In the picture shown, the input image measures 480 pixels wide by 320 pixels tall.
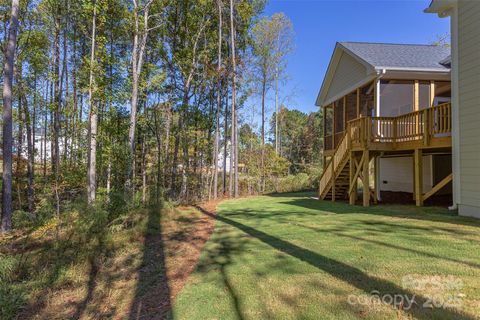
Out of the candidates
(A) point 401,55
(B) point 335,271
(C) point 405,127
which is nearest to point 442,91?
(A) point 401,55

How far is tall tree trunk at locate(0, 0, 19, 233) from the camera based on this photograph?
7973mm

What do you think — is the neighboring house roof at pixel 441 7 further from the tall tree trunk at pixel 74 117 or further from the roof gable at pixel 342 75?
the tall tree trunk at pixel 74 117

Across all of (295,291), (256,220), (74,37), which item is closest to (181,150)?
(74,37)

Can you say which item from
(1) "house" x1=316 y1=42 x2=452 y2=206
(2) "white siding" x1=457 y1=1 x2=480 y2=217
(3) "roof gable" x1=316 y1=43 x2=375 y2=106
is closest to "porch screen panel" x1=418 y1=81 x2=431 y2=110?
(1) "house" x1=316 y1=42 x2=452 y2=206

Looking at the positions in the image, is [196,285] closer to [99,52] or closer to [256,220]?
[256,220]

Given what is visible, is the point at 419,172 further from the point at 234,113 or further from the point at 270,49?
the point at 270,49

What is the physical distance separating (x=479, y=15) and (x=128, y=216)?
8.86 m

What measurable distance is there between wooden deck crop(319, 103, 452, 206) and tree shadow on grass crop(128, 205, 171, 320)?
20.0ft

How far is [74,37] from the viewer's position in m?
13.6

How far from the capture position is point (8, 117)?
7.99 metres

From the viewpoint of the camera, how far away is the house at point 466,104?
5927 millimetres

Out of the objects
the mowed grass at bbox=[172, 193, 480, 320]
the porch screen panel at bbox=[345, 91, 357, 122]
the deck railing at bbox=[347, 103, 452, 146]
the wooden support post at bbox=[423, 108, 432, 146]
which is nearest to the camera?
the mowed grass at bbox=[172, 193, 480, 320]

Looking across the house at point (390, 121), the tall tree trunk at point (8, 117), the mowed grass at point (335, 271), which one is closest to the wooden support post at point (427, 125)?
the house at point (390, 121)

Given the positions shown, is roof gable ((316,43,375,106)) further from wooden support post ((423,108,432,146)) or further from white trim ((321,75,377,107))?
wooden support post ((423,108,432,146))
